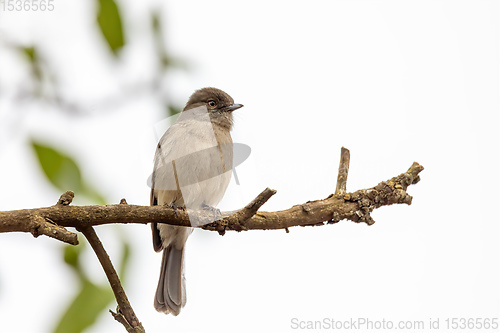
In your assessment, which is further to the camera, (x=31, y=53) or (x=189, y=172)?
(x=189, y=172)

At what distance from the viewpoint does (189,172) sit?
223 cm

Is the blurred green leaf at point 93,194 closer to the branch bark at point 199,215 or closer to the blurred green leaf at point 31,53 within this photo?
the blurred green leaf at point 31,53

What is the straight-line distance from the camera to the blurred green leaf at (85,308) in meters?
0.76

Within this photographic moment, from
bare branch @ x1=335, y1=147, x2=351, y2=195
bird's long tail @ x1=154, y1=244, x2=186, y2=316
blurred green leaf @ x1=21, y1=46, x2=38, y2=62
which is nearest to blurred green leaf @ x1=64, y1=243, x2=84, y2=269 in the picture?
blurred green leaf @ x1=21, y1=46, x2=38, y2=62

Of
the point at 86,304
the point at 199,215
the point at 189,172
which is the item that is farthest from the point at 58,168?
the point at 199,215

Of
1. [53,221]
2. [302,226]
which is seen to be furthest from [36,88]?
[302,226]

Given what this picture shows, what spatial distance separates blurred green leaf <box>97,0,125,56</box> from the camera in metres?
0.77

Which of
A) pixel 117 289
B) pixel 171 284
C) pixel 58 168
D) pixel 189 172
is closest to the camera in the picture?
pixel 58 168

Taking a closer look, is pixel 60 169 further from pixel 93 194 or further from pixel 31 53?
pixel 31 53

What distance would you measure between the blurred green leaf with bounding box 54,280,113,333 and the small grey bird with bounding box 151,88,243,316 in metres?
1.27

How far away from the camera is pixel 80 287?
33.4 inches

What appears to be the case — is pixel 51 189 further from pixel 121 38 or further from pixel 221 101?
pixel 221 101

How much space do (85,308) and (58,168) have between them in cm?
20

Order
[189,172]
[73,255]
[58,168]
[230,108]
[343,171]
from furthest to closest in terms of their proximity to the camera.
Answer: [230,108] < [343,171] < [189,172] < [73,255] < [58,168]
